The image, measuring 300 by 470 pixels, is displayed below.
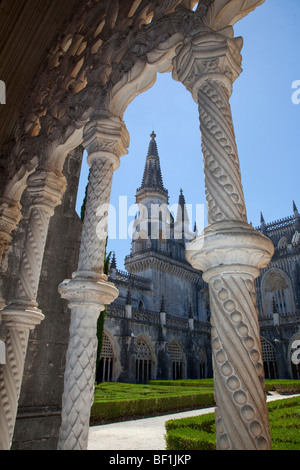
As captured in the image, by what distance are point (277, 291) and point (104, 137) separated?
3340 centimetres

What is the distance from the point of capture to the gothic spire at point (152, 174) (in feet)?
122

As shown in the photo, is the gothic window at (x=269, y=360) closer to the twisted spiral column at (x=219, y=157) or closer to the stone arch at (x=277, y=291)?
the stone arch at (x=277, y=291)

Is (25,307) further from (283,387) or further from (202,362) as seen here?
(202,362)

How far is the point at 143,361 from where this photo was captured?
895 inches

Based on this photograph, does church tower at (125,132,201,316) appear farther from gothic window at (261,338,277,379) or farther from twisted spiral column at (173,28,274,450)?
twisted spiral column at (173,28,274,450)

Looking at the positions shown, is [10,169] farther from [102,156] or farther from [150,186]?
[150,186]

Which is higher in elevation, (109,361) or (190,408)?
(109,361)

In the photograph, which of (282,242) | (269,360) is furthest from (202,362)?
(282,242)

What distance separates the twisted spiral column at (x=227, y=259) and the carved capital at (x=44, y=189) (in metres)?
2.14

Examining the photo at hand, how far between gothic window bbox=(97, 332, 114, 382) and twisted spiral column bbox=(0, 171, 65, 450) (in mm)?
17375

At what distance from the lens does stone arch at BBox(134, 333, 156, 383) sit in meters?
22.5

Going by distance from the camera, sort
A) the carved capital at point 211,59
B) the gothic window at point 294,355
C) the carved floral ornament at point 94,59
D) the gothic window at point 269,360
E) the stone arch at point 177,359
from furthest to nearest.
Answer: the gothic window at point 269,360 < the stone arch at point 177,359 < the gothic window at point 294,355 < the carved floral ornament at point 94,59 < the carved capital at point 211,59

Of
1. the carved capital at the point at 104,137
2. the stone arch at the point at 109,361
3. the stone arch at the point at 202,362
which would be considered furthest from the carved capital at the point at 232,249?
the stone arch at the point at 202,362

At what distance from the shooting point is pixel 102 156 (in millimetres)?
3127
